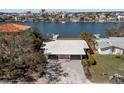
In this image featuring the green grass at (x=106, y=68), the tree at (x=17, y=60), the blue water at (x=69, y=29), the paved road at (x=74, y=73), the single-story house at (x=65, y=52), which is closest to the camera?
the tree at (x=17, y=60)

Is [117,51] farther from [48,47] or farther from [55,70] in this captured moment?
[55,70]

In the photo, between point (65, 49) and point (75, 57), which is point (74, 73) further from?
point (65, 49)

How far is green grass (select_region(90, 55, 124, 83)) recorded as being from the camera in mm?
12352

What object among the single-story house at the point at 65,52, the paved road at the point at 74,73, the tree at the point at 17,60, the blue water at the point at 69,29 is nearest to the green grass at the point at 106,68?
the paved road at the point at 74,73

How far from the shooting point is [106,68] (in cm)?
1442

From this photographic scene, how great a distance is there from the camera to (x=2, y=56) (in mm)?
11711

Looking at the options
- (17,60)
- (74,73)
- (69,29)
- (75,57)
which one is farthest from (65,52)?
(69,29)

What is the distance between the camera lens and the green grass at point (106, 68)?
1235 cm

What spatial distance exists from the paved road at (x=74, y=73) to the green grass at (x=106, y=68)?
0.64 m

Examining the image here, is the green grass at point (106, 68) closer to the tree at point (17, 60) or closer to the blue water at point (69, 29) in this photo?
the tree at point (17, 60)
